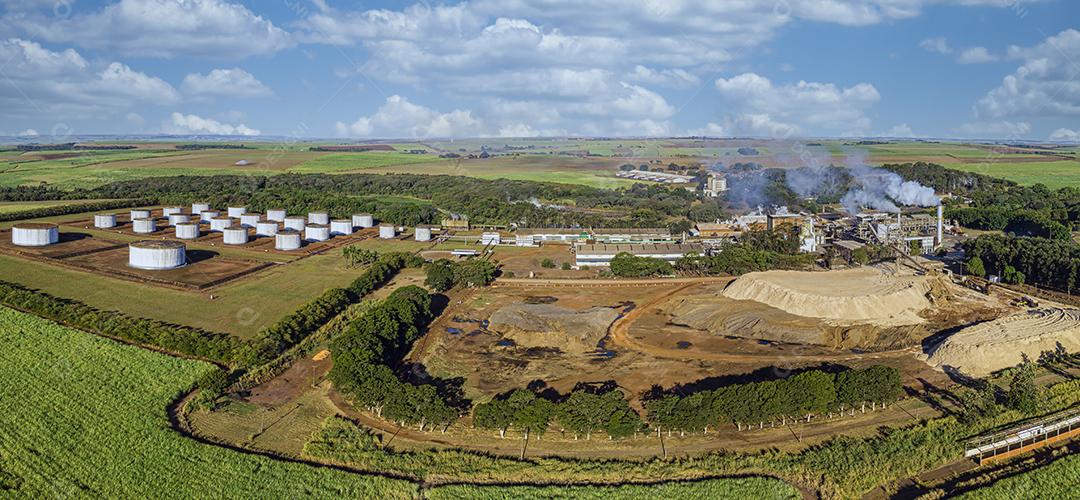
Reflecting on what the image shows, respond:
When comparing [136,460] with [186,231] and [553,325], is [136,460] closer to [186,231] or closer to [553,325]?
[553,325]

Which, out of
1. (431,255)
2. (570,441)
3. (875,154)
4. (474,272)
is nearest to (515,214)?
(431,255)

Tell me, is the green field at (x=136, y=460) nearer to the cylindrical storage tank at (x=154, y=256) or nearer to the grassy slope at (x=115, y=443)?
the grassy slope at (x=115, y=443)

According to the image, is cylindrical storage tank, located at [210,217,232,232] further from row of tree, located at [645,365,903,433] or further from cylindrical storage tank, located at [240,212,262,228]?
Answer: row of tree, located at [645,365,903,433]

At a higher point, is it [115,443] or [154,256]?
[154,256]

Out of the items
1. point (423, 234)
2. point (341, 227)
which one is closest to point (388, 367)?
point (423, 234)

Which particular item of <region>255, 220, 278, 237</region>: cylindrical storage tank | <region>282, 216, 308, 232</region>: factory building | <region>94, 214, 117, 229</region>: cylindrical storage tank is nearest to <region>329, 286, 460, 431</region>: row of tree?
<region>255, 220, 278, 237</region>: cylindrical storage tank

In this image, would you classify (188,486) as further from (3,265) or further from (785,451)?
(3,265)

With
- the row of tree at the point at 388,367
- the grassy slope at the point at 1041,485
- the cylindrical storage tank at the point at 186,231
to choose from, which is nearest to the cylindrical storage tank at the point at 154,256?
the cylindrical storage tank at the point at 186,231
